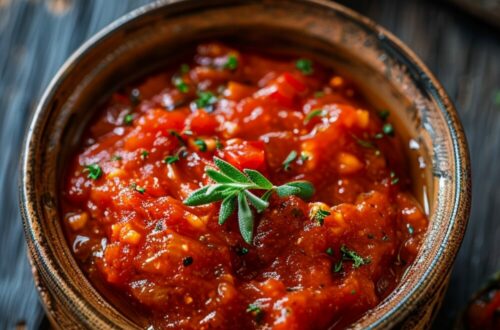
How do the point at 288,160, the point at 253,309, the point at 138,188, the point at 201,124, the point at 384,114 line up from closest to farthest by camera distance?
the point at 253,309 → the point at 138,188 → the point at 288,160 → the point at 201,124 → the point at 384,114

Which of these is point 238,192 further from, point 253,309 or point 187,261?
point 253,309

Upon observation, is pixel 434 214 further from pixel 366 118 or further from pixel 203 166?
pixel 203 166

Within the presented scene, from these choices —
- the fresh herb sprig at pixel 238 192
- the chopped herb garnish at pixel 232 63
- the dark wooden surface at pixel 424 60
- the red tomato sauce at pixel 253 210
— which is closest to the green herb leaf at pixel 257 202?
the fresh herb sprig at pixel 238 192

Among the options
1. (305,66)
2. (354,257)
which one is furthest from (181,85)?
(354,257)

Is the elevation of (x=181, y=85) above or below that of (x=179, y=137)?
above

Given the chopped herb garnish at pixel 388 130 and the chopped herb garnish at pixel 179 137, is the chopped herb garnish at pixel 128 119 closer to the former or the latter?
the chopped herb garnish at pixel 179 137

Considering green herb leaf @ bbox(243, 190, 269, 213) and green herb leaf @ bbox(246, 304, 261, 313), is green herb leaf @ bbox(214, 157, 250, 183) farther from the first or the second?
green herb leaf @ bbox(246, 304, 261, 313)

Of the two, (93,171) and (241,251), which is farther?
(93,171)
